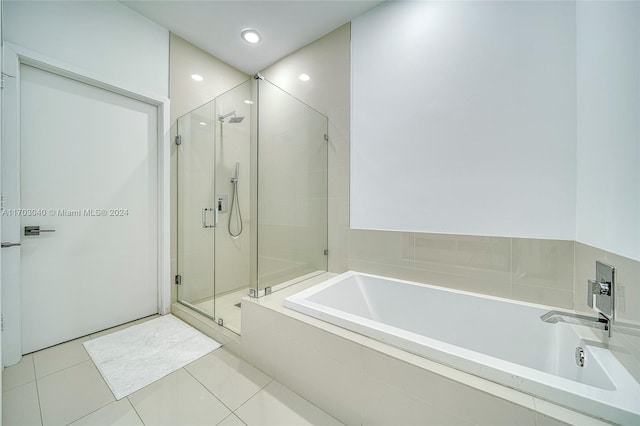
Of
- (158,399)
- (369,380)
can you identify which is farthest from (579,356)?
(158,399)

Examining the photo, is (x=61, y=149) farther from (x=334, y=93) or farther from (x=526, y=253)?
(x=526, y=253)

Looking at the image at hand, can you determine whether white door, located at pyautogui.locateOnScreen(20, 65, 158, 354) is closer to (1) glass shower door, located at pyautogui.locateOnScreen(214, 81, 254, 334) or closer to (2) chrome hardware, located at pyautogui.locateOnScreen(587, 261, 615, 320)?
(1) glass shower door, located at pyautogui.locateOnScreen(214, 81, 254, 334)

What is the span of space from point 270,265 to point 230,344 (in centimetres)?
60

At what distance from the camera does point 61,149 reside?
1712mm

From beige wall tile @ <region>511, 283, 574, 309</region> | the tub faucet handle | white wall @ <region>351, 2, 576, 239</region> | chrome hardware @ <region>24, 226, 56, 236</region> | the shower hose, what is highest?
white wall @ <region>351, 2, 576, 239</region>

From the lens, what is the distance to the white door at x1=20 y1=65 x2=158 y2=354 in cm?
161

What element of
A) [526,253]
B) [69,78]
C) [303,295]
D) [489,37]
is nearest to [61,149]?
[69,78]

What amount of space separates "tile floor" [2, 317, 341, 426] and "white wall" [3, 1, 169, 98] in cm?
205

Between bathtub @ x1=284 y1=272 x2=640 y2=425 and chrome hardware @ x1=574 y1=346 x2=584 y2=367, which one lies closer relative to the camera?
bathtub @ x1=284 y1=272 x2=640 y2=425

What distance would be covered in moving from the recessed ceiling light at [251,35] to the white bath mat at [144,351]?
266cm

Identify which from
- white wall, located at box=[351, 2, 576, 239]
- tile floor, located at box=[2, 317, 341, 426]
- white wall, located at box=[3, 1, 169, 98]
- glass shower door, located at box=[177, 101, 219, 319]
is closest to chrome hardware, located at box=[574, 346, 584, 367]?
white wall, located at box=[351, 2, 576, 239]

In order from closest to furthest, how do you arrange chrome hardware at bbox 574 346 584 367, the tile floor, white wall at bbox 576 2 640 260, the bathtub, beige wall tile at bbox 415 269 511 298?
1. the bathtub
2. white wall at bbox 576 2 640 260
3. chrome hardware at bbox 574 346 584 367
4. the tile floor
5. beige wall tile at bbox 415 269 511 298

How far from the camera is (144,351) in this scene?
1643 mm

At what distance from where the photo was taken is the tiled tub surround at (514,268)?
0.86 meters
